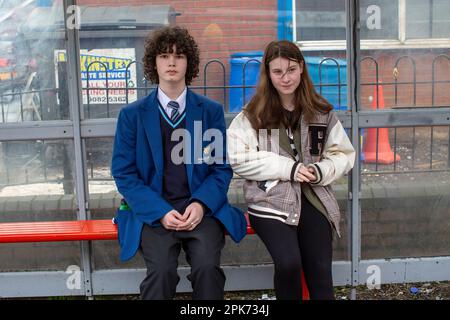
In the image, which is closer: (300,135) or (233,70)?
(300,135)

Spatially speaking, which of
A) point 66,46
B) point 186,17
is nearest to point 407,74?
point 186,17

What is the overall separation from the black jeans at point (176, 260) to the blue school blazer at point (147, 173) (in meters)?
0.08

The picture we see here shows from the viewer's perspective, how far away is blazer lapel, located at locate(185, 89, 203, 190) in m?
3.75

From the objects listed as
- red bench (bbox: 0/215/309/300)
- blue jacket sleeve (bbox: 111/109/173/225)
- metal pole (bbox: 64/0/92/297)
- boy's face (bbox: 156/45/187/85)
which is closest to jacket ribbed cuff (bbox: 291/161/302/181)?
red bench (bbox: 0/215/309/300)

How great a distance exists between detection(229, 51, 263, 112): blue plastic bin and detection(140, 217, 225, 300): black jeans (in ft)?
3.51

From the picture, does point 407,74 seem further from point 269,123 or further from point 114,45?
point 114,45

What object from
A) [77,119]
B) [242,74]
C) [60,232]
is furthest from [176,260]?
[242,74]

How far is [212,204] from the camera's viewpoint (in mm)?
3676

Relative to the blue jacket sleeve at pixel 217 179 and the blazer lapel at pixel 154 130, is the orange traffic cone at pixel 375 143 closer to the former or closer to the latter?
the blue jacket sleeve at pixel 217 179

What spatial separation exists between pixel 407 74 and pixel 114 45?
1.82m

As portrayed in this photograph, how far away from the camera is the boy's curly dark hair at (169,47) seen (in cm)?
376

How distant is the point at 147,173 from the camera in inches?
147

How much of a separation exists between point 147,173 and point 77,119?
2.75 ft

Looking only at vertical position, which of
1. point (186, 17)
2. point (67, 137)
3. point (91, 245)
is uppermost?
point (186, 17)
